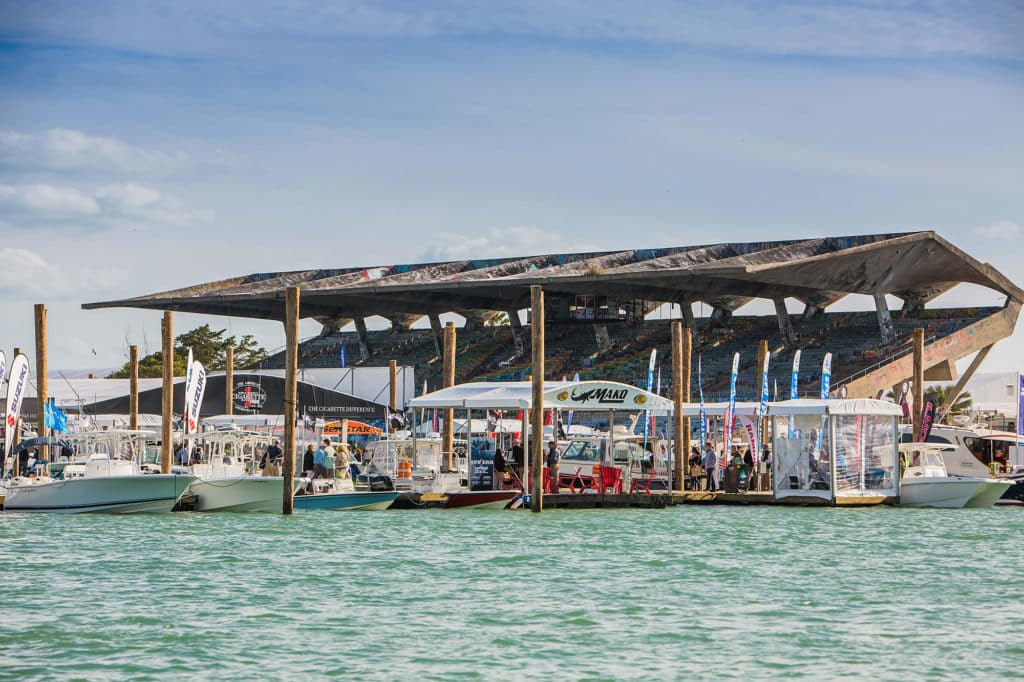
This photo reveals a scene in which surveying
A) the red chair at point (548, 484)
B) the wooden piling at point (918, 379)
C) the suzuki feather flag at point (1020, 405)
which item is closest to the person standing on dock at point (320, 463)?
the red chair at point (548, 484)

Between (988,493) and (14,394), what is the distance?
80.7ft

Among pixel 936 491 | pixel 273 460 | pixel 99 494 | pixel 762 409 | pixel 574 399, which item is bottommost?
pixel 99 494

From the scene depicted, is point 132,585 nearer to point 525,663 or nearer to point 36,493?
point 525,663

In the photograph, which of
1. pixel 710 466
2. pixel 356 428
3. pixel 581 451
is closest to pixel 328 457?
pixel 581 451

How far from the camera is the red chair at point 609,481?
1430 inches

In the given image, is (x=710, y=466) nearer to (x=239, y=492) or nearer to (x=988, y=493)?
(x=988, y=493)

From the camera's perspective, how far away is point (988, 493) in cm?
3875

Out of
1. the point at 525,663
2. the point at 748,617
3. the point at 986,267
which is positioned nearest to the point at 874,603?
the point at 748,617

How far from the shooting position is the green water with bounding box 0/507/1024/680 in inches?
618

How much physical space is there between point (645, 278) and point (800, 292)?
37.8 feet

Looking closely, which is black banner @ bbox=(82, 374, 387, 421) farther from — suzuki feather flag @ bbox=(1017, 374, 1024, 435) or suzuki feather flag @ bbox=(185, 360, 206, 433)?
suzuki feather flag @ bbox=(1017, 374, 1024, 435)

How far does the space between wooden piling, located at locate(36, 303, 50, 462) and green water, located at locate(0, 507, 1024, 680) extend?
7162 mm

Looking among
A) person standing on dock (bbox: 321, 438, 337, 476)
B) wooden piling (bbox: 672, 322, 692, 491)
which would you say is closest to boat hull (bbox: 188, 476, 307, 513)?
person standing on dock (bbox: 321, 438, 337, 476)

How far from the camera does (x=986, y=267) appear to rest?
229 feet
